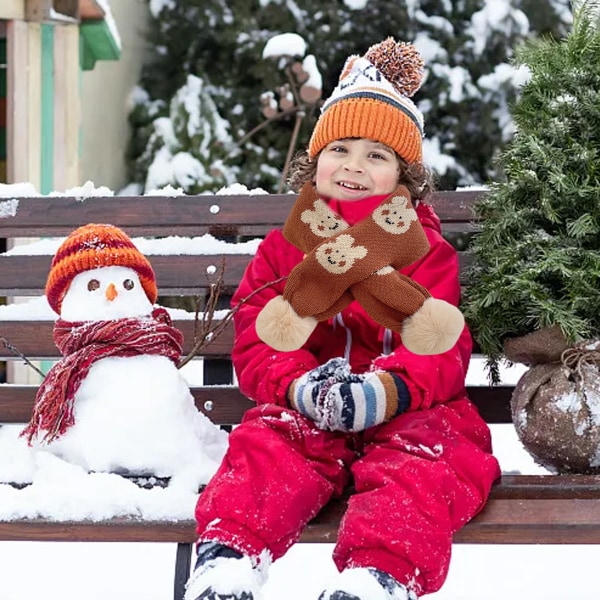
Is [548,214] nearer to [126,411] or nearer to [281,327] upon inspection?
[281,327]

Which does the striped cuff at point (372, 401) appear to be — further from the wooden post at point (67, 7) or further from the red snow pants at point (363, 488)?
the wooden post at point (67, 7)

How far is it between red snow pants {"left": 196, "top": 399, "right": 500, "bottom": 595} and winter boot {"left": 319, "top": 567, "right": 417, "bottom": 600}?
26 millimetres

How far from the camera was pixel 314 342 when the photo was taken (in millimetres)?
2291

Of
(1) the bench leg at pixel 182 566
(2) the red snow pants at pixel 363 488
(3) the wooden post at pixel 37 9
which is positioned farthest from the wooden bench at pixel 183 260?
(3) the wooden post at pixel 37 9

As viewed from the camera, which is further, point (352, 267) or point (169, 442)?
point (169, 442)

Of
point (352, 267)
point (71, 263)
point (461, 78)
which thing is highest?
point (352, 267)

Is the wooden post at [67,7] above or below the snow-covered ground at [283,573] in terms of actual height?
above

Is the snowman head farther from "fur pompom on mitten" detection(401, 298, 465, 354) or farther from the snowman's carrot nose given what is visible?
"fur pompom on mitten" detection(401, 298, 465, 354)

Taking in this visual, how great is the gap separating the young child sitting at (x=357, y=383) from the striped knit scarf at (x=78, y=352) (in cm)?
25

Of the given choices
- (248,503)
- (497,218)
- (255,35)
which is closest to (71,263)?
(248,503)

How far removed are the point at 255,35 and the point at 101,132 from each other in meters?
1.85

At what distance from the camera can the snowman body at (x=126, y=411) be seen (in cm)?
221

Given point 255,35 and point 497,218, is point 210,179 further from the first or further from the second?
point 497,218

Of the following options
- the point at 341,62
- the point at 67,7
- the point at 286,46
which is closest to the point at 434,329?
the point at 67,7
